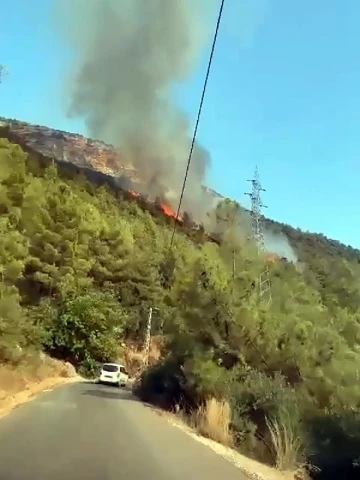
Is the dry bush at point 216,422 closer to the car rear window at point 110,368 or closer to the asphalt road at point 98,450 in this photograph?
the asphalt road at point 98,450

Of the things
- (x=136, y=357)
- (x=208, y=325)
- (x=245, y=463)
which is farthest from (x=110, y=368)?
(x=245, y=463)

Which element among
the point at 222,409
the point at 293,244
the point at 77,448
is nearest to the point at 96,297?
the point at 222,409

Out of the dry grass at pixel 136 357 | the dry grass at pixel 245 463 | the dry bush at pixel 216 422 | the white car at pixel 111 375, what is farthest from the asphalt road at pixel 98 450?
the dry grass at pixel 136 357

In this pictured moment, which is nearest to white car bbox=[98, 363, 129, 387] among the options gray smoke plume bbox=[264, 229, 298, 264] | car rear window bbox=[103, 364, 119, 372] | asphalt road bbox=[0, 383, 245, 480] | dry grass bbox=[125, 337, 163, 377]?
car rear window bbox=[103, 364, 119, 372]

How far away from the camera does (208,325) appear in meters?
25.7

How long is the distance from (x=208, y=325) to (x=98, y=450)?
12.1 m

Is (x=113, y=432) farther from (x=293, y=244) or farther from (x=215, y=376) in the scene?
(x=293, y=244)

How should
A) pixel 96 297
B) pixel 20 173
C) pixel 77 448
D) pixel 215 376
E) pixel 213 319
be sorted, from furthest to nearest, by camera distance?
pixel 96 297, pixel 20 173, pixel 213 319, pixel 215 376, pixel 77 448

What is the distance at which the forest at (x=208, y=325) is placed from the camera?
17.9 m

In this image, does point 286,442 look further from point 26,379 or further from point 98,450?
point 26,379

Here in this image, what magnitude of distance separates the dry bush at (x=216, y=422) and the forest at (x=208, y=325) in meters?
0.30

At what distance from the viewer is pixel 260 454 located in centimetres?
1691

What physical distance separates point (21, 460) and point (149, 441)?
5108 millimetres

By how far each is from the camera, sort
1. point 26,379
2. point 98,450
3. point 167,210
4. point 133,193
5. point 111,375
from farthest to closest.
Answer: point 133,193
point 167,210
point 111,375
point 26,379
point 98,450
